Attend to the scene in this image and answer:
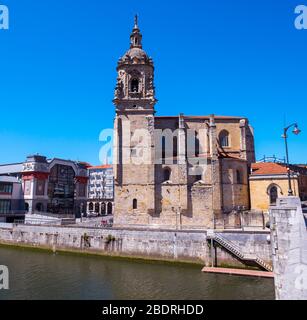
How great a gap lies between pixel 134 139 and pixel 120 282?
2012cm

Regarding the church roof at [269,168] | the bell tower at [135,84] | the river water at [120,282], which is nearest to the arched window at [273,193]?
the church roof at [269,168]

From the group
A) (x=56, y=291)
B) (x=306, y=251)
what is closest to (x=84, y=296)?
(x=56, y=291)

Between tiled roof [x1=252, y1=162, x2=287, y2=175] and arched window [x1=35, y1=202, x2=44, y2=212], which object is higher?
tiled roof [x1=252, y1=162, x2=287, y2=175]

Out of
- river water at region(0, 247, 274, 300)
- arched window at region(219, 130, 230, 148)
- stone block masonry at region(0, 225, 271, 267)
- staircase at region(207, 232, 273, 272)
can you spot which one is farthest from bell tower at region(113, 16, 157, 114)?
river water at region(0, 247, 274, 300)

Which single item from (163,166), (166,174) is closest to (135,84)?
(163,166)

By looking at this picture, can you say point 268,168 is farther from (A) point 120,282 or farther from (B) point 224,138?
(A) point 120,282

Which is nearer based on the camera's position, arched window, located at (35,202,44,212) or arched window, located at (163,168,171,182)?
→ arched window, located at (163,168,171,182)

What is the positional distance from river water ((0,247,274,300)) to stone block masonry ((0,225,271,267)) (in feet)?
3.91

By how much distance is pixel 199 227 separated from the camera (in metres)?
35.9

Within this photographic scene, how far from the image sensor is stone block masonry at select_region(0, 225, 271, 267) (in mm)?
26859

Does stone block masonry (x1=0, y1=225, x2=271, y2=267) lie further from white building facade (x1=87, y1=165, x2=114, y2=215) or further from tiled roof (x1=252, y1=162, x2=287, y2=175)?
white building facade (x1=87, y1=165, x2=114, y2=215)

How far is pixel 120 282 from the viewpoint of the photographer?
2286 cm

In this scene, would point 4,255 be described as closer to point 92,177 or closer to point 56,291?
point 56,291
